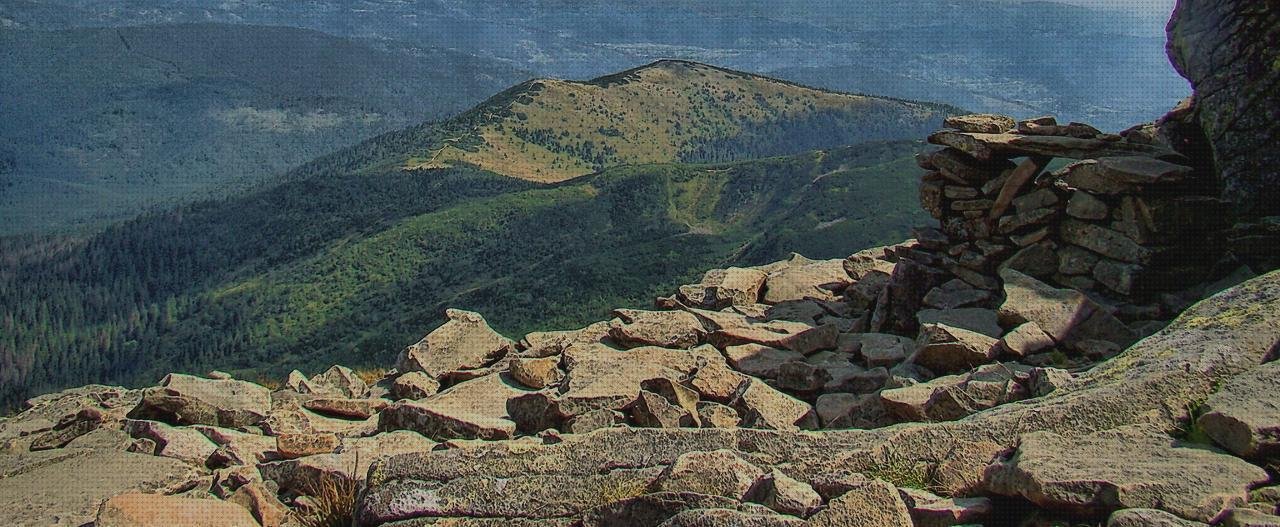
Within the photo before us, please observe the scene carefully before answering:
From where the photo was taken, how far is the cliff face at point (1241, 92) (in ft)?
54.0

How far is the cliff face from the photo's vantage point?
16.5 metres

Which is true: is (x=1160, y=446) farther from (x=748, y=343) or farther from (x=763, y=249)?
(x=763, y=249)

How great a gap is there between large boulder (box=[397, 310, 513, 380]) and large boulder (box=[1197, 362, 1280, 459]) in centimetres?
1349

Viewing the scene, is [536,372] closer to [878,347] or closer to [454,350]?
[454,350]

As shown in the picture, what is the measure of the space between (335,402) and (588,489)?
9.62 metres

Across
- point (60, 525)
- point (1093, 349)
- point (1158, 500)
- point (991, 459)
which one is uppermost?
point (1158, 500)

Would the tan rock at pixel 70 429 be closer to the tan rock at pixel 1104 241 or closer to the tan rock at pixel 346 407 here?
the tan rock at pixel 346 407

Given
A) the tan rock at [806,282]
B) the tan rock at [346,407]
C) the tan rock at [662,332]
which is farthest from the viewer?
the tan rock at [806,282]

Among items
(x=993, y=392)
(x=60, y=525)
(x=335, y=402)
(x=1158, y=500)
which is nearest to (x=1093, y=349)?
(x=993, y=392)

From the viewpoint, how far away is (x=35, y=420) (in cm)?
1845

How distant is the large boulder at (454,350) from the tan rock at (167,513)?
29.0 feet

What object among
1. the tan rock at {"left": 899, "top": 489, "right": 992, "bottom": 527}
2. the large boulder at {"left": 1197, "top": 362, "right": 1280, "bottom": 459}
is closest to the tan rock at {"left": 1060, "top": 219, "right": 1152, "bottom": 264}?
the large boulder at {"left": 1197, "top": 362, "right": 1280, "bottom": 459}

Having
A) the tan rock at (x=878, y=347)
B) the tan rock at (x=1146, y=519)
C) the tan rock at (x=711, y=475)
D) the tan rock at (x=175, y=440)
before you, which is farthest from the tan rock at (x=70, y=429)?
the tan rock at (x=1146, y=519)

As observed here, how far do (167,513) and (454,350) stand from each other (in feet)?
35.5
